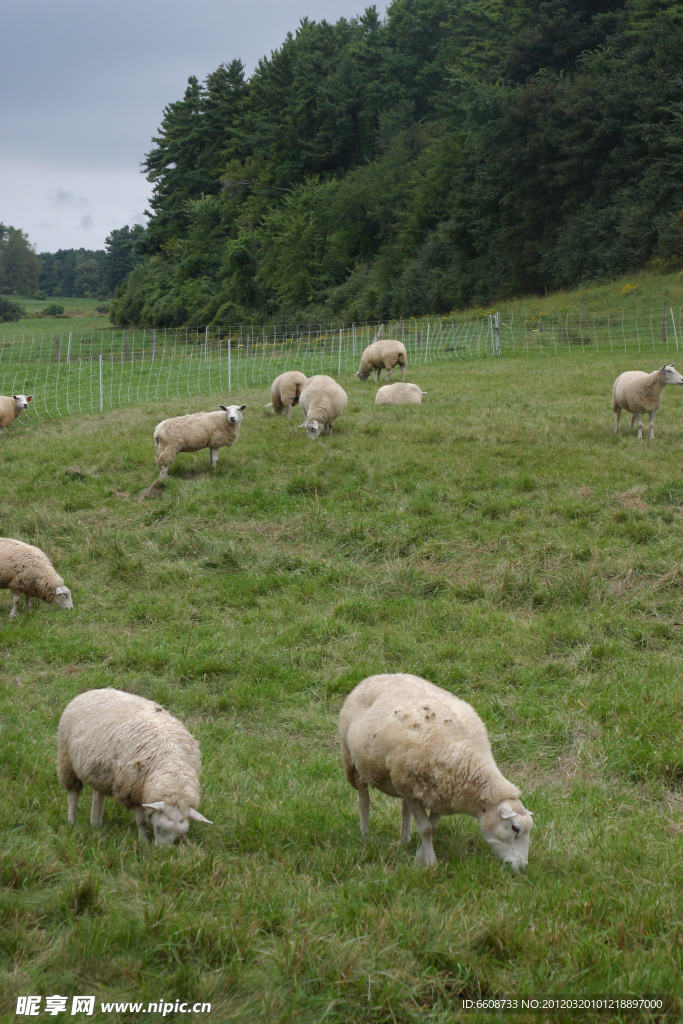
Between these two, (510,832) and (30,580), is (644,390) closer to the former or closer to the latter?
(30,580)

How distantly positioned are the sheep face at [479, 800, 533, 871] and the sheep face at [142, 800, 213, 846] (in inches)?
60.2

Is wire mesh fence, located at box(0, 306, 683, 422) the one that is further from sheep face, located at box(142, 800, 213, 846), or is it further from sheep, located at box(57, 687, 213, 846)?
sheep face, located at box(142, 800, 213, 846)

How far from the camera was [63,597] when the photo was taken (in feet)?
28.1

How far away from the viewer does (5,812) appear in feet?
15.0

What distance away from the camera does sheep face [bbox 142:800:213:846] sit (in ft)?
14.3

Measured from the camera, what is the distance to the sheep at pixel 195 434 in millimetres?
12336

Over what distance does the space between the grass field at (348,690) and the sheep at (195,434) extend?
362 mm

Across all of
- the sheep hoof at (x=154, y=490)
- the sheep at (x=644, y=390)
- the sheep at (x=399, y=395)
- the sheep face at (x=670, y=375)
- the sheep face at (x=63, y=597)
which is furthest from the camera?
the sheep at (x=399, y=395)

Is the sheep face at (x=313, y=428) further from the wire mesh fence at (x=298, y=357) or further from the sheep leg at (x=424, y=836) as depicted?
the sheep leg at (x=424, y=836)

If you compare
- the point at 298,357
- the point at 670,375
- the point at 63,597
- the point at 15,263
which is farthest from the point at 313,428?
the point at 15,263

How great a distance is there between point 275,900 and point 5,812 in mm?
1832

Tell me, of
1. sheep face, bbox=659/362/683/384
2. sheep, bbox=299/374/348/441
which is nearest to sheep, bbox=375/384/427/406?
sheep, bbox=299/374/348/441

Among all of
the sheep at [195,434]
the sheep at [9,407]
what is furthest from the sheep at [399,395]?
the sheep at [9,407]

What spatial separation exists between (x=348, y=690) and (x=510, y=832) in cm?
276
